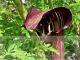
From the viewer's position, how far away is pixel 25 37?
2.25 feet

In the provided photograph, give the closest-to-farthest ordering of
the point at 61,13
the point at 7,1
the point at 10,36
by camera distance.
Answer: the point at 61,13 → the point at 10,36 → the point at 7,1

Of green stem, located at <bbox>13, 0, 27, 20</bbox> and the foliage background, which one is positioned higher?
green stem, located at <bbox>13, 0, 27, 20</bbox>

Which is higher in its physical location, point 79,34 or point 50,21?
point 50,21

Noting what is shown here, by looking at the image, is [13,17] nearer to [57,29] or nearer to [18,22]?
[18,22]

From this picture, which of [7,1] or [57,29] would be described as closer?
[57,29]

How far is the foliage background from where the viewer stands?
0.58m

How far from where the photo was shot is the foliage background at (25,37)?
58 centimetres

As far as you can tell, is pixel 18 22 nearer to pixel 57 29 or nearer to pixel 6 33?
pixel 6 33

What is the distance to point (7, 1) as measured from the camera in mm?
853

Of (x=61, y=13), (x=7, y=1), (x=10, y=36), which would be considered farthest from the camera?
(x=7, y=1)

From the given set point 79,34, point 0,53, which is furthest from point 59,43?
point 79,34

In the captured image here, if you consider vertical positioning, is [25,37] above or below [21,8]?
below

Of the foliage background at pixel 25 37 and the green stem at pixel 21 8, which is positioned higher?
the green stem at pixel 21 8

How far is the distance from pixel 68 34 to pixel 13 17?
204 mm
